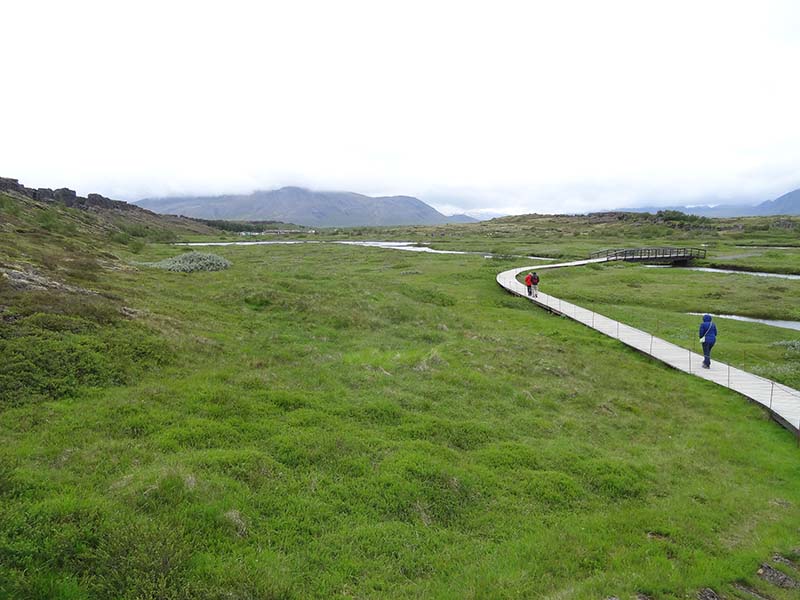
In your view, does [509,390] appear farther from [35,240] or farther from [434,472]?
[35,240]

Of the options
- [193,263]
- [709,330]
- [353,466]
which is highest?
[193,263]

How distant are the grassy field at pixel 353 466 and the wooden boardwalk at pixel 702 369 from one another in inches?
37.2

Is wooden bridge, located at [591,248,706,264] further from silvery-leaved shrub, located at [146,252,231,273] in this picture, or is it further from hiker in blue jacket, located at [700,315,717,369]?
silvery-leaved shrub, located at [146,252,231,273]

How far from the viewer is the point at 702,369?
25.4 meters

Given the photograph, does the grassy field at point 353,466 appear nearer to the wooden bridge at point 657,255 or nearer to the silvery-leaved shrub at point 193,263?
the silvery-leaved shrub at point 193,263

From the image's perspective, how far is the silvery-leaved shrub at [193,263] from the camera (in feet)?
163

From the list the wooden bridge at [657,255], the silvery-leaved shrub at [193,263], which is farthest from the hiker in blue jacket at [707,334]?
the wooden bridge at [657,255]

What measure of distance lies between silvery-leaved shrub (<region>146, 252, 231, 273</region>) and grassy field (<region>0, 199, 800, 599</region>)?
22369 mm

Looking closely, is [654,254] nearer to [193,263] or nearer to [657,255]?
[657,255]

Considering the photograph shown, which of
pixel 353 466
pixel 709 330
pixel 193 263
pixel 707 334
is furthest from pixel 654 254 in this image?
pixel 353 466

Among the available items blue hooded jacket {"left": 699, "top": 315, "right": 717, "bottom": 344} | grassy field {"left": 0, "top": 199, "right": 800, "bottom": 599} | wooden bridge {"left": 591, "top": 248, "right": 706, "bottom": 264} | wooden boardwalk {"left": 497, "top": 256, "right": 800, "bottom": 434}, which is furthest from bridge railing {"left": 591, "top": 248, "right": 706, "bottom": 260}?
blue hooded jacket {"left": 699, "top": 315, "right": 717, "bottom": 344}

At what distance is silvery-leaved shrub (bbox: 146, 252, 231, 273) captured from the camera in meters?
49.8

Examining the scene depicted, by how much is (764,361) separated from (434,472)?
1063 inches

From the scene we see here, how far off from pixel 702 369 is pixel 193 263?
49.8 meters
